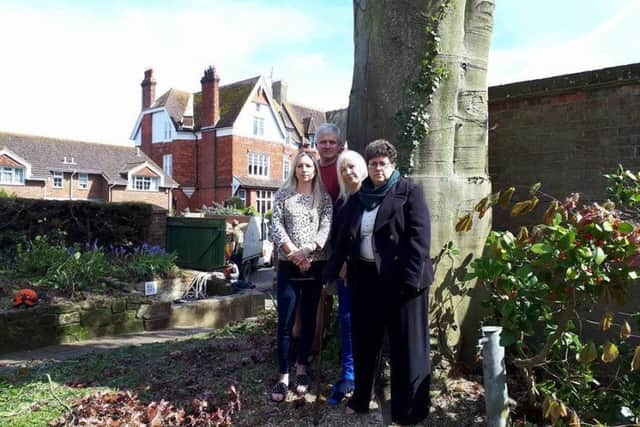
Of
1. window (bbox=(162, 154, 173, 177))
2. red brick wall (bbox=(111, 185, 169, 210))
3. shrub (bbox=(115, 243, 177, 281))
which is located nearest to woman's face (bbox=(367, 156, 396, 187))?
shrub (bbox=(115, 243, 177, 281))

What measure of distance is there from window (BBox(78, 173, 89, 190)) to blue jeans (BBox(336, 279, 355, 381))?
35.5m

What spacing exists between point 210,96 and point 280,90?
28.5 feet

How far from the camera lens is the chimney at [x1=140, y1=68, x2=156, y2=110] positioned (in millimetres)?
38094

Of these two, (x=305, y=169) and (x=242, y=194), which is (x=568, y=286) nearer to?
(x=305, y=169)

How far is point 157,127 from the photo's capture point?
123 feet

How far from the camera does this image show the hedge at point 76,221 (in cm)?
1087

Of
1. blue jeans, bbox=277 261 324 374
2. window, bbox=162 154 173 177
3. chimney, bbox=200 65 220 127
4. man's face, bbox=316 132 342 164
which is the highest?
chimney, bbox=200 65 220 127

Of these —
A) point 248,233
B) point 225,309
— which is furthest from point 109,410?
point 248,233

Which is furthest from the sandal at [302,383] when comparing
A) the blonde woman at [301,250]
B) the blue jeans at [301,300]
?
the blue jeans at [301,300]

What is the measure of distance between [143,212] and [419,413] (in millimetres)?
9402

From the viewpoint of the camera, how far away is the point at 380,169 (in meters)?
3.33

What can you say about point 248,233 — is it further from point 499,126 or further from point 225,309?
point 499,126

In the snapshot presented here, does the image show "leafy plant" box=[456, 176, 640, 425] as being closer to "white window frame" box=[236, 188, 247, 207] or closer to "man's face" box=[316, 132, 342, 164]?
"man's face" box=[316, 132, 342, 164]

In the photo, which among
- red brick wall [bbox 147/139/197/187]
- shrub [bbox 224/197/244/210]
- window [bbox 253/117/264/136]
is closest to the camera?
shrub [bbox 224/197/244/210]
